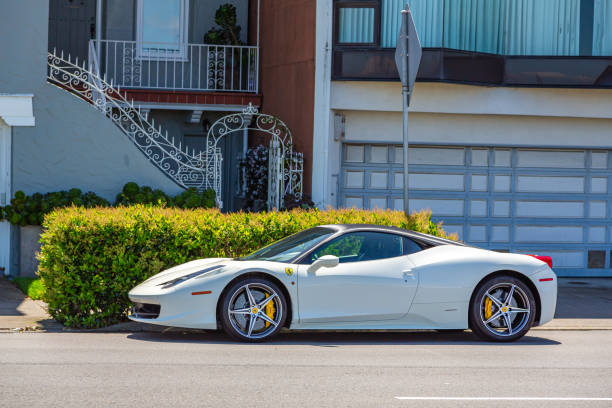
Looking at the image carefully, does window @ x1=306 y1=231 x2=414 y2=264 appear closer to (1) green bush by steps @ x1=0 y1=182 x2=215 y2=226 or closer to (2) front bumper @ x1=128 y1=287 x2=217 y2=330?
(2) front bumper @ x1=128 y1=287 x2=217 y2=330

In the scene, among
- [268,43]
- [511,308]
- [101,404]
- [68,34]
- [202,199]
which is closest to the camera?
[101,404]

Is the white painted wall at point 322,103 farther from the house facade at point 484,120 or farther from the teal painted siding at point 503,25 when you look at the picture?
the teal painted siding at point 503,25

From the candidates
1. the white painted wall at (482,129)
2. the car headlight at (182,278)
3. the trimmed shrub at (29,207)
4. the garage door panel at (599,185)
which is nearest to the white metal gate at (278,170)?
the white painted wall at (482,129)

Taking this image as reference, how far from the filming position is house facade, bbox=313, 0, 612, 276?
1555 cm

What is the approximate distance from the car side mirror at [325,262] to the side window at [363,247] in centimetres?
22

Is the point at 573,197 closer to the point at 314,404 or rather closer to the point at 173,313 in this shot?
the point at 173,313

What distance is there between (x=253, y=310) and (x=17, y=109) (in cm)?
655

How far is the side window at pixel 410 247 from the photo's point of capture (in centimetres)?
972

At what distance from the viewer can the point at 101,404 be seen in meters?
6.15

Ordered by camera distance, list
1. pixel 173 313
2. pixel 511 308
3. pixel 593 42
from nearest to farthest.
Result: pixel 173 313, pixel 511 308, pixel 593 42

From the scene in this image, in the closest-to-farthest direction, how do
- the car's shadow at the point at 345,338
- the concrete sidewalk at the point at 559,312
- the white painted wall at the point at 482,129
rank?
1. the car's shadow at the point at 345,338
2. the concrete sidewalk at the point at 559,312
3. the white painted wall at the point at 482,129

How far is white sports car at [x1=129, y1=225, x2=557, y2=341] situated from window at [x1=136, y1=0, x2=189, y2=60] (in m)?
9.37

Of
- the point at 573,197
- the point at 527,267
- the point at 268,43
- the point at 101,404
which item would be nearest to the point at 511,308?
the point at 527,267

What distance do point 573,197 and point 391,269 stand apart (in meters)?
8.43
